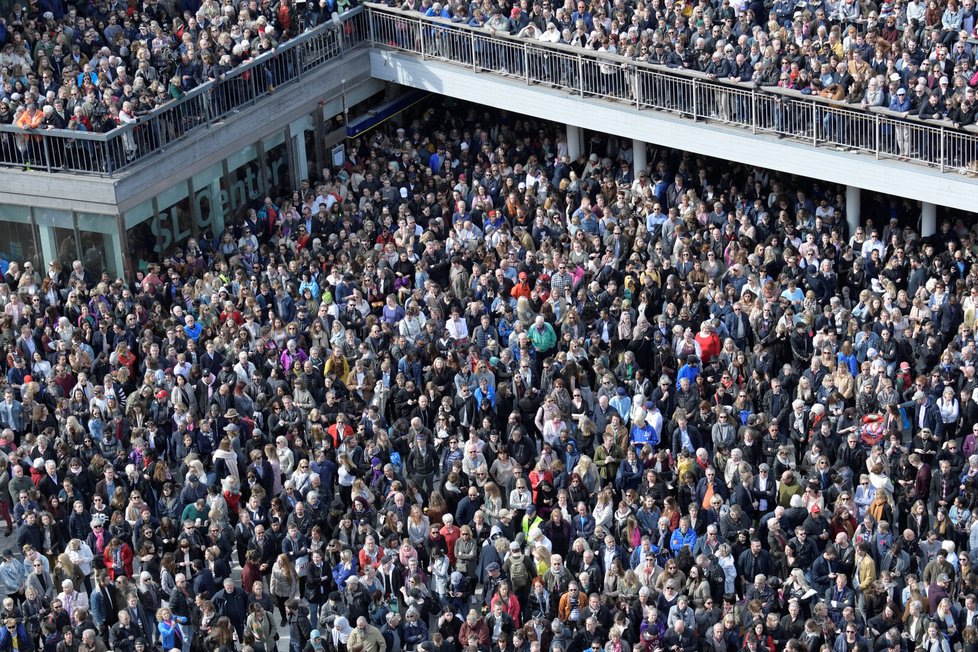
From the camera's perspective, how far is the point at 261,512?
24.8 m

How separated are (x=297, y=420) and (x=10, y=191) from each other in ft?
28.3

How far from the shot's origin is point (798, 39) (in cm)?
3206

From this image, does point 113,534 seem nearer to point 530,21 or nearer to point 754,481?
point 754,481

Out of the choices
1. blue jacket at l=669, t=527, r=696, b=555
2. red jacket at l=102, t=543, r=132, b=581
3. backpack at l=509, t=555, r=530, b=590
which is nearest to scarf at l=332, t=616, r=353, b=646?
backpack at l=509, t=555, r=530, b=590

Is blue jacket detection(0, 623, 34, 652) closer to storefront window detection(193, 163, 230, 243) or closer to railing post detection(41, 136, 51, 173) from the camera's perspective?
railing post detection(41, 136, 51, 173)

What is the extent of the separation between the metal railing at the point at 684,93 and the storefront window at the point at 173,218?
4973 mm

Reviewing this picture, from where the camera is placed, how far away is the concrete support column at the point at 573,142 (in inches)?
1375

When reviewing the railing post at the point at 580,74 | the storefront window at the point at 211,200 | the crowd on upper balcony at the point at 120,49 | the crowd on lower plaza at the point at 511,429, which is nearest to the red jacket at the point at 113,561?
the crowd on lower plaza at the point at 511,429

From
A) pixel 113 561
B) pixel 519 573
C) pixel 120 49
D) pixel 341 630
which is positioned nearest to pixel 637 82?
pixel 120 49

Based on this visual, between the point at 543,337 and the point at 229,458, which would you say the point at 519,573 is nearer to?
the point at 229,458

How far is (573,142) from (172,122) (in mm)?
6781

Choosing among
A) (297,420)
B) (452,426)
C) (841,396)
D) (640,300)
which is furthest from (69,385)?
(841,396)

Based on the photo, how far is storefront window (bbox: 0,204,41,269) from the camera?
33000 mm

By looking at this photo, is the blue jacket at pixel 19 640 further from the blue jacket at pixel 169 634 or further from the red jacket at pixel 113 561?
the blue jacket at pixel 169 634
